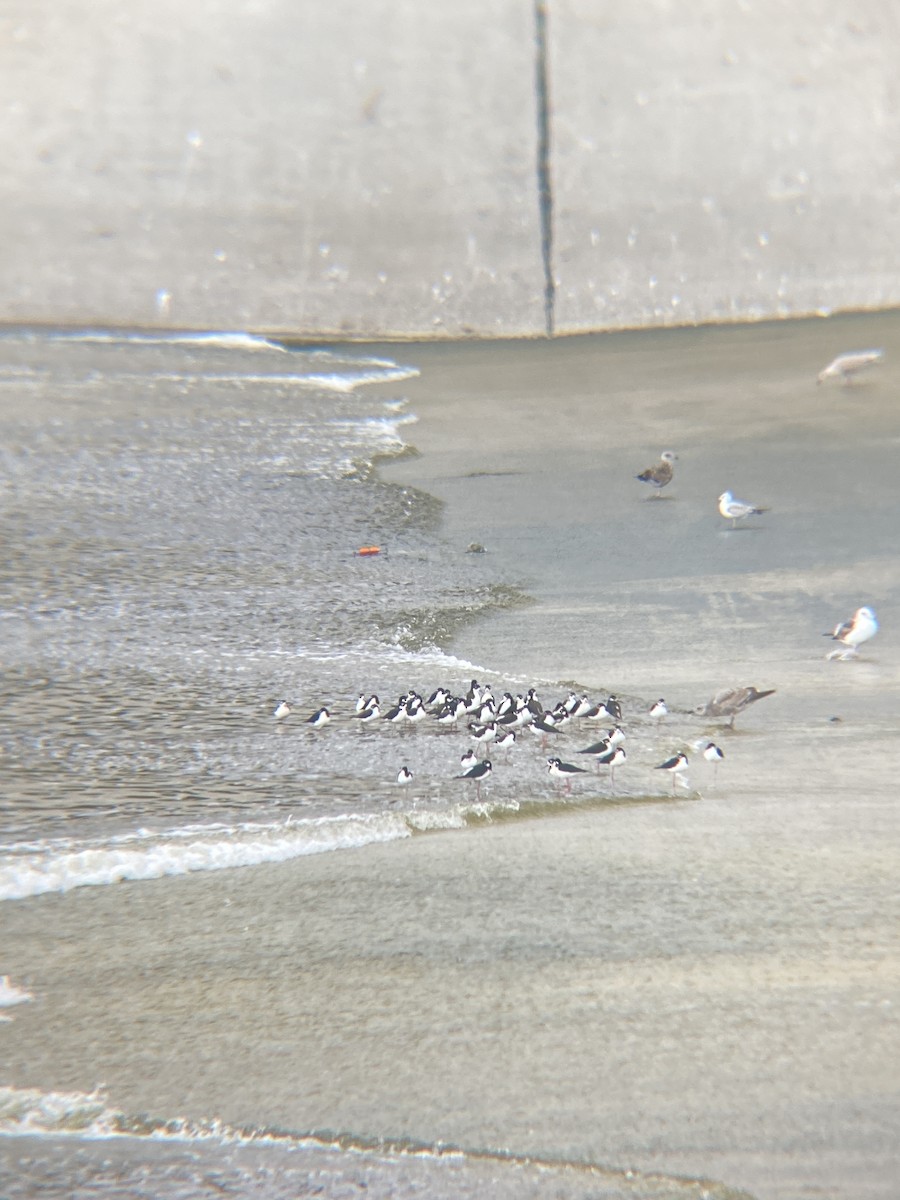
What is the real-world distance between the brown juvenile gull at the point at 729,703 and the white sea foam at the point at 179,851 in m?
1.06

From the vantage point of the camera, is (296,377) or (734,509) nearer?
(734,509)

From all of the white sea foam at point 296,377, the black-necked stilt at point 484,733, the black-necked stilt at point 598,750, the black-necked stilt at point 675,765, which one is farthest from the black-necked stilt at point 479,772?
the white sea foam at point 296,377

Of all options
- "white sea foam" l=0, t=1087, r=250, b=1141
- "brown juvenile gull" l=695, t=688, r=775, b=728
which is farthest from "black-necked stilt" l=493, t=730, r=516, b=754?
"white sea foam" l=0, t=1087, r=250, b=1141

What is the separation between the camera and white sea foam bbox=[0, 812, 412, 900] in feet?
9.20

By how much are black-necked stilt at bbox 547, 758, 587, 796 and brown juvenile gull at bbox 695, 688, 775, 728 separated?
0.61 metres

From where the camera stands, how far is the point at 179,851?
2.93 metres

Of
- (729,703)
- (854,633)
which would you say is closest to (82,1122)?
(729,703)

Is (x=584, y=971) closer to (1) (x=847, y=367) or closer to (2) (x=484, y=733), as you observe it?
(2) (x=484, y=733)

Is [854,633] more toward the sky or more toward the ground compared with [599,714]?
more toward the sky

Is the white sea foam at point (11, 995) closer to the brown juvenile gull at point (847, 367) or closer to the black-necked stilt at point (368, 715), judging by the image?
the black-necked stilt at point (368, 715)

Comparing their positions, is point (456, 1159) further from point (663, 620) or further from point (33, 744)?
point (663, 620)

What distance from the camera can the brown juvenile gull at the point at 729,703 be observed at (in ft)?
12.6

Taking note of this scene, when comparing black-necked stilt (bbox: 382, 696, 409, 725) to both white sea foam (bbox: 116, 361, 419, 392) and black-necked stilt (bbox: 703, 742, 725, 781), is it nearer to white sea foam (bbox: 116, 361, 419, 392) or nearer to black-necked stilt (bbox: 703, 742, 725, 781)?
black-necked stilt (bbox: 703, 742, 725, 781)

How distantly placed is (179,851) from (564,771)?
0.88 meters
